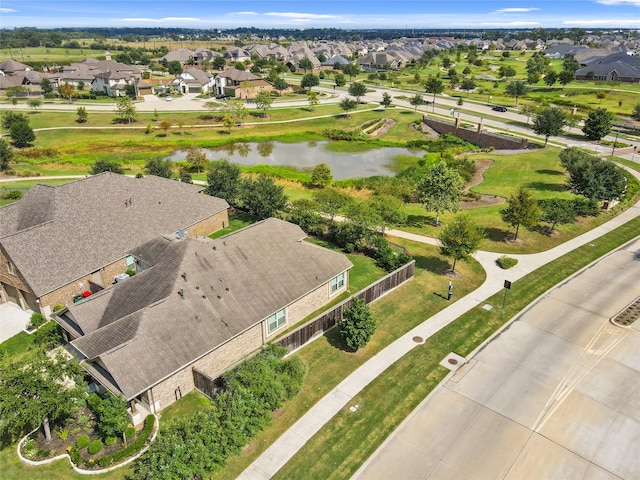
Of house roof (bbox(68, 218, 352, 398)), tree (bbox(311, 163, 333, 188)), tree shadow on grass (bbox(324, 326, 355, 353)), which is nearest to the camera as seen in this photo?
house roof (bbox(68, 218, 352, 398))

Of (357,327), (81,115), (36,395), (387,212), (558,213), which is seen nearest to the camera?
(36,395)

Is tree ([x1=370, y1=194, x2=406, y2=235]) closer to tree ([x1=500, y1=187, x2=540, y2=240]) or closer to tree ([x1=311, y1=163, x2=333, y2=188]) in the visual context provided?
tree ([x1=500, y1=187, x2=540, y2=240])

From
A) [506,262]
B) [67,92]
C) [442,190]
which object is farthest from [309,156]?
[67,92]

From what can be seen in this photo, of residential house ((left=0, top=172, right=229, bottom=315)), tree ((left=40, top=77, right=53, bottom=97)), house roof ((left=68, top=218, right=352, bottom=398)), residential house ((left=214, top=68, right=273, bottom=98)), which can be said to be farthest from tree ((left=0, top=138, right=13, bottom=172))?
residential house ((left=214, top=68, right=273, bottom=98))

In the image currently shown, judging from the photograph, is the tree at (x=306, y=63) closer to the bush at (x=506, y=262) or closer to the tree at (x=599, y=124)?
the tree at (x=599, y=124)

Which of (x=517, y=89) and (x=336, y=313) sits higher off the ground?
(x=517, y=89)

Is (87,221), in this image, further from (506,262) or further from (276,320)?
(506,262)
